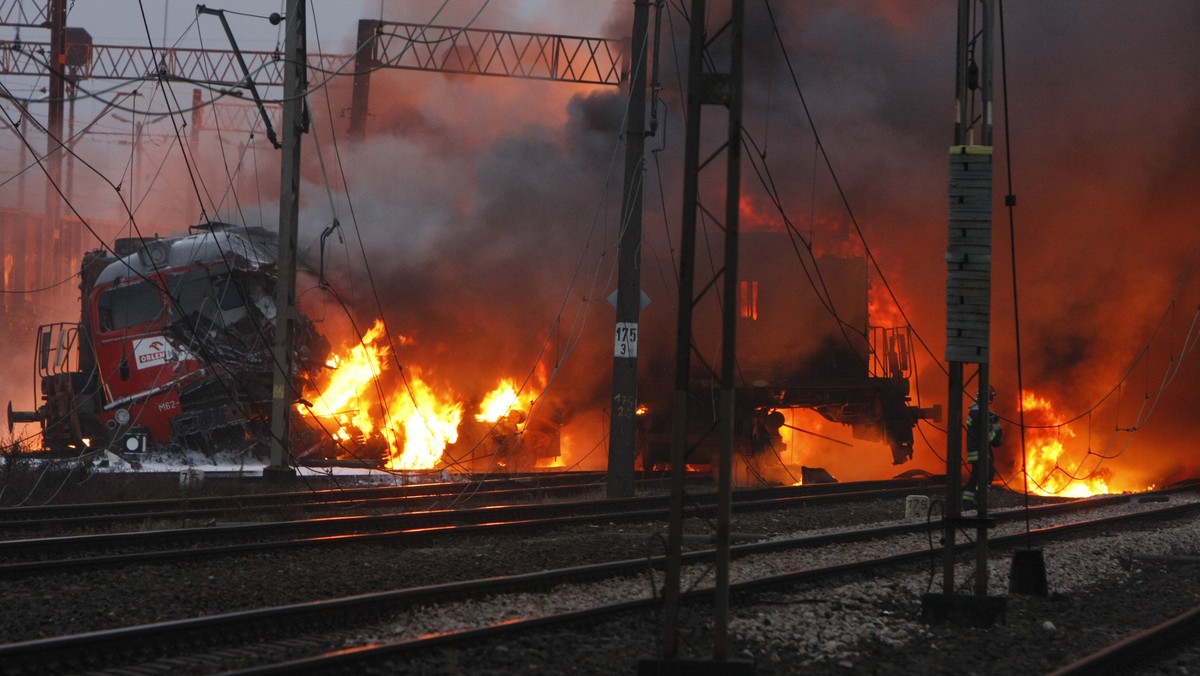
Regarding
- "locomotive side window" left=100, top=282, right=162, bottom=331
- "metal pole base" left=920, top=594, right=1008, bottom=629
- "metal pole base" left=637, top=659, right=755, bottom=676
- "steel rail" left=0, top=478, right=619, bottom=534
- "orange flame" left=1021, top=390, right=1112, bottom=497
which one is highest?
"locomotive side window" left=100, top=282, right=162, bottom=331

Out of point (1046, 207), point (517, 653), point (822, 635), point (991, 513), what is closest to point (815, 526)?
point (991, 513)

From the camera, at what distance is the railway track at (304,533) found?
953cm

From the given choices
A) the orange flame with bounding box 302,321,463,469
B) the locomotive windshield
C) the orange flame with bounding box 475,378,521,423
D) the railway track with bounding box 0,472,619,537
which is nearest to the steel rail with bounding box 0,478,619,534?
the railway track with bounding box 0,472,619,537

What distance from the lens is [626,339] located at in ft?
53.1

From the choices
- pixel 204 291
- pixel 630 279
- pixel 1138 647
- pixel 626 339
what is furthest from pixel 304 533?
pixel 204 291

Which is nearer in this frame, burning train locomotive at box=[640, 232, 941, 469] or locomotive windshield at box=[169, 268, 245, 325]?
locomotive windshield at box=[169, 268, 245, 325]

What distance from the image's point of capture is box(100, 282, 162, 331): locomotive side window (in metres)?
20.6

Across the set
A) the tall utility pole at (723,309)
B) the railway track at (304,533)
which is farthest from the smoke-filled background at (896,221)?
the tall utility pole at (723,309)

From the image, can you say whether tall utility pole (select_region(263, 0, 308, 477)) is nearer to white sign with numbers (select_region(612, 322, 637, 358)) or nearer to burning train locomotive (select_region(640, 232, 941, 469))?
white sign with numbers (select_region(612, 322, 637, 358))

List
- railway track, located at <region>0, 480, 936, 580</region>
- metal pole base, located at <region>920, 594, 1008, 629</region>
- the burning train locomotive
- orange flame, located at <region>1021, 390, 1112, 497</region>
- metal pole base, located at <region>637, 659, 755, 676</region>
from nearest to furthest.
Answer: metal pole base, located at <region>637, 659, 755, 676</region> < metal pole base, located at <region>920, 594, 1008, 629</region> < railway track, located at <region>0, 480, 936, 580</region> < the burning train locomotive < orange flame, located at <region>1021, 390, 1112, 497</region>

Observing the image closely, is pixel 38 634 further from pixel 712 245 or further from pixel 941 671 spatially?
pixel 712 245

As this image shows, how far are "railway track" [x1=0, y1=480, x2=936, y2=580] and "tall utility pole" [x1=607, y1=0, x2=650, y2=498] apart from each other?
1015mm

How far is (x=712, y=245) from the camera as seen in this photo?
82.3 feet

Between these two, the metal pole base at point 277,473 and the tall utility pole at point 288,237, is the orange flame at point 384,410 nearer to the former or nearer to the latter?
the tall utility pole at point 288,237
